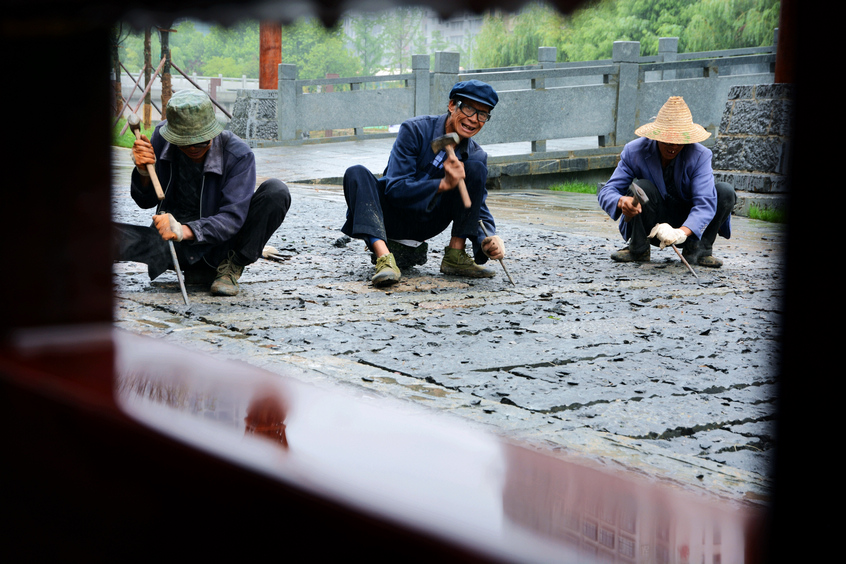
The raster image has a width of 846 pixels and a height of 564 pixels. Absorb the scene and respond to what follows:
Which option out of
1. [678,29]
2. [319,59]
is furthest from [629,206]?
[319,59]

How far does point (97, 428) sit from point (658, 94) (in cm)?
1235

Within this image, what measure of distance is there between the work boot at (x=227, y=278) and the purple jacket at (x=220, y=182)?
0.14 metres

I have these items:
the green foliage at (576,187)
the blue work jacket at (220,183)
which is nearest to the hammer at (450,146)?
the blue work jacket at (220,183)

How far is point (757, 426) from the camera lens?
232 cm

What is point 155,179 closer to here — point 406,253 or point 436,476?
point 406,253

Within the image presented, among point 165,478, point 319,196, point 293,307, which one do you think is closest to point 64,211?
point 165,478

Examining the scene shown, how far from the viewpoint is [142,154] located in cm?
368

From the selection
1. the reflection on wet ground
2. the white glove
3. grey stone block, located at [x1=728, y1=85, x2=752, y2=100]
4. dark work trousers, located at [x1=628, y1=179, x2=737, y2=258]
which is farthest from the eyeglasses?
grey stone block, located at [x1=728, y1=85, x2=752, y2=100]

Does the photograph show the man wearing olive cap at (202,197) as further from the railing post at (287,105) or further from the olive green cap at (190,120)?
the railing post at (287,105)

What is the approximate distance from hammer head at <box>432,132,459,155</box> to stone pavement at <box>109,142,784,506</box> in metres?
0.73

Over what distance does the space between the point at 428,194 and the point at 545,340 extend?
134cm

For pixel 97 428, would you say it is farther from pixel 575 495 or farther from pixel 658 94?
pixel 658 94

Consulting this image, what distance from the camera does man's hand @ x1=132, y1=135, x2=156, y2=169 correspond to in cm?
368

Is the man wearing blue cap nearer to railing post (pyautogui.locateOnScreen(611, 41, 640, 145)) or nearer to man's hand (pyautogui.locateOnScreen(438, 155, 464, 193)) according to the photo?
man's hand (pyautogui.locateOnScreen(438, 155, 464, 193))
